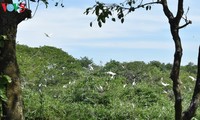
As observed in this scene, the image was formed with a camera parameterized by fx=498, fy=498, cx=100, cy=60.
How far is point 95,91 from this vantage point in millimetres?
10023

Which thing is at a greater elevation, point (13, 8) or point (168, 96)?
point (13, 8)

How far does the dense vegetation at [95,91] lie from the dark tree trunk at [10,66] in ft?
8.18

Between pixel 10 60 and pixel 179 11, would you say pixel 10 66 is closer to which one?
pixel 10 60

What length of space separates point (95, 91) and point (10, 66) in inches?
180

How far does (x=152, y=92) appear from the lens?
Answer: 10.6 metres

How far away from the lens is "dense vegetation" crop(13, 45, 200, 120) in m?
8.41

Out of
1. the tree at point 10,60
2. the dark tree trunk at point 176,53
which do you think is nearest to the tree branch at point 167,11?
the dark tree trunk at point 176,53

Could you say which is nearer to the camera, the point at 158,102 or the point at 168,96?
the point at 158,102

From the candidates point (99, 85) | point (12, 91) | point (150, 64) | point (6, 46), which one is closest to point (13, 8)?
point (6, 46)

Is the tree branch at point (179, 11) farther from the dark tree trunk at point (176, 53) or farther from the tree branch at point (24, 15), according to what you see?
the tree branch at point (24, 15)

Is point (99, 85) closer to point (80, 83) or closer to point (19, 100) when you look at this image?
point (80, 83)

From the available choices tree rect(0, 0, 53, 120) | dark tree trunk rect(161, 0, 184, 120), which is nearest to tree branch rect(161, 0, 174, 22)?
dark tree trunk rect(161, 0, 184, 120)

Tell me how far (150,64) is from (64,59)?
114 inches

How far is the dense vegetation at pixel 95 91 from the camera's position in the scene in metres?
8.41
